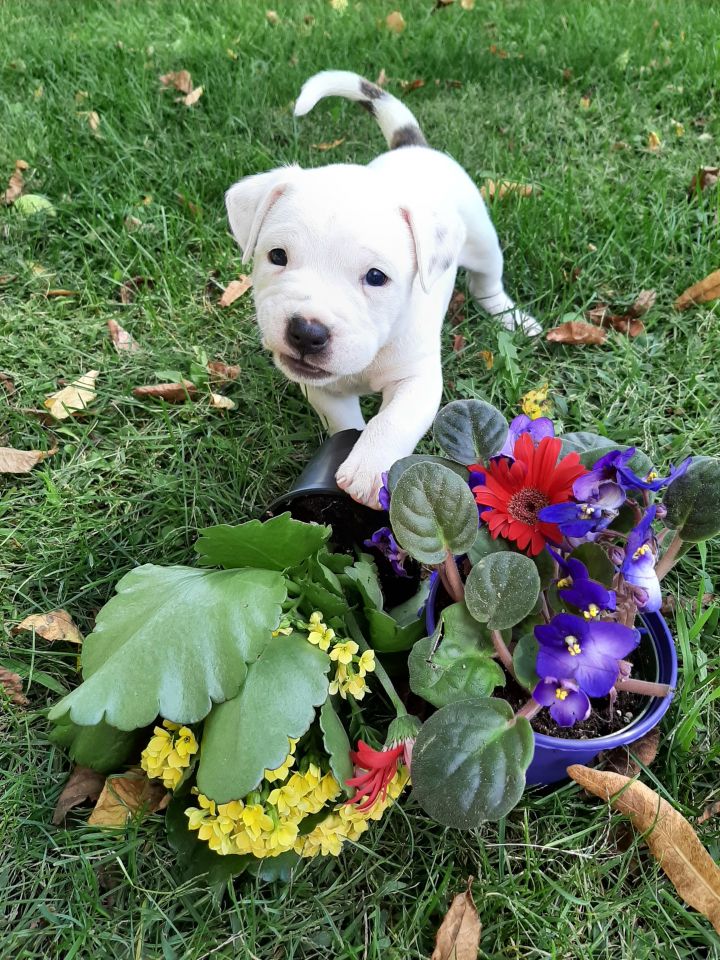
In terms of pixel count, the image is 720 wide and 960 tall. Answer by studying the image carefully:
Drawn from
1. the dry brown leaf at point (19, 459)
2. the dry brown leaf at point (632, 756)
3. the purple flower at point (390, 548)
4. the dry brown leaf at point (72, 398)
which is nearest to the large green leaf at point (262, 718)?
the purple flower at point (390, 548)

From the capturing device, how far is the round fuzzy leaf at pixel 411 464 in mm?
1466

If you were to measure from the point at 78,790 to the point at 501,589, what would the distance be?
3.41 ft

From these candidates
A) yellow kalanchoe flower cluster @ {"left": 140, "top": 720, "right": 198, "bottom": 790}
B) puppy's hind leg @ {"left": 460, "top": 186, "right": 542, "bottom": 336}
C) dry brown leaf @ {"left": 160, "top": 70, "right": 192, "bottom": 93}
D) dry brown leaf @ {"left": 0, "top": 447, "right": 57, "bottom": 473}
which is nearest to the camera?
yellow kalanchoe flower cluster @ {"left": 140, "top": 720, "right": 198, "bottom": 790}

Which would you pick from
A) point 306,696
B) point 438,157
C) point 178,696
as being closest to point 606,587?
point 306,696

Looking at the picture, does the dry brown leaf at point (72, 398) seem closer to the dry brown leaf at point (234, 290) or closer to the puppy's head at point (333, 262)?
the dry brown leaf at point (234, 290)

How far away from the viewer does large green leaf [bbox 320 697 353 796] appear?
137 cm

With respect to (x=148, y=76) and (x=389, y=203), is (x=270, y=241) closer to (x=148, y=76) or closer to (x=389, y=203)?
(x=389, y=203)

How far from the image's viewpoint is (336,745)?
4.63 feet

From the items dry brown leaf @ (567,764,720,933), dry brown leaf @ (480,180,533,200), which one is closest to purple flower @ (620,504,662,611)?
dry brown leaf @ (567,764,720,933)

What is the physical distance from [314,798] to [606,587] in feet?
2.22

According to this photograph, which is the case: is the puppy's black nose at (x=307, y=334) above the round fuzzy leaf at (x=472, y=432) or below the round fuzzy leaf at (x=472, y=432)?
above

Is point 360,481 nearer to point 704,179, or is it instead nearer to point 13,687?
point 13,687

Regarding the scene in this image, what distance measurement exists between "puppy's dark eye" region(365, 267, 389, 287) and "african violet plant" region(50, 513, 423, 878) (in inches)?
23.6

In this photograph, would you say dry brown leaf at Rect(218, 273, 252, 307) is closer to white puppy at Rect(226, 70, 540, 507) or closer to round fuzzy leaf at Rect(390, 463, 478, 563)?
white puppy at Rect(226, 70, 540, 507)
